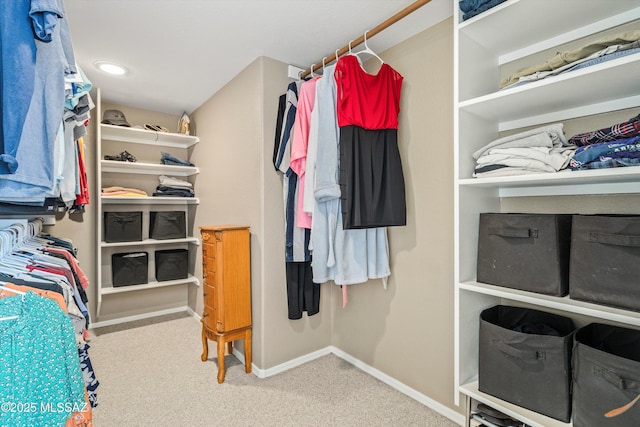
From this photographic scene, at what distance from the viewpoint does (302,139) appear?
202 cm

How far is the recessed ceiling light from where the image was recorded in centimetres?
243

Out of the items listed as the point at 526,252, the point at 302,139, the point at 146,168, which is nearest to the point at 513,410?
the point at 526,252

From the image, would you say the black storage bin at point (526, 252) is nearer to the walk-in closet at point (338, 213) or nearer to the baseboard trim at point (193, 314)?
the walk-in closet at point (338, 213)

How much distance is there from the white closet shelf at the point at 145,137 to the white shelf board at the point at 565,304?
3127mm

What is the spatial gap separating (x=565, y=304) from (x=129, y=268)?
11.5 ft

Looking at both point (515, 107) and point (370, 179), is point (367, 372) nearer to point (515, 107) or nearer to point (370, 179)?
point (370, 179)

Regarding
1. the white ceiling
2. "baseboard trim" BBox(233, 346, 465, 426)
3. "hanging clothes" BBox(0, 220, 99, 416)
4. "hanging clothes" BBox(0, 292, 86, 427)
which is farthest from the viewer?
"baseboard trim" BBox(233, 346, 465, 426)

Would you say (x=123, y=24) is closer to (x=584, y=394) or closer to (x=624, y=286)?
(x=624, y=286)

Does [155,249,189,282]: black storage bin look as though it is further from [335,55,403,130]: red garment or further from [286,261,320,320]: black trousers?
[335,55,403,130]: red garment

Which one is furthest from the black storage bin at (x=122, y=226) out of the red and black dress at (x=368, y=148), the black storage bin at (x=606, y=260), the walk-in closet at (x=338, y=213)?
the black storage bin at (x=606, y=260)

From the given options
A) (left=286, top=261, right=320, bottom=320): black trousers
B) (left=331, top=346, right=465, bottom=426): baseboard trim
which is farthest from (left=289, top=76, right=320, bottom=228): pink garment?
(left=331, top=346, right=465, bottom=426): baseboard trim

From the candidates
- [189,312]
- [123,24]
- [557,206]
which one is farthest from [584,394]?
[189,312]

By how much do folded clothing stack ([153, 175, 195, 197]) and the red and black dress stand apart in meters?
2.33

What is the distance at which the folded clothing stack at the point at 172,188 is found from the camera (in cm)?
340
